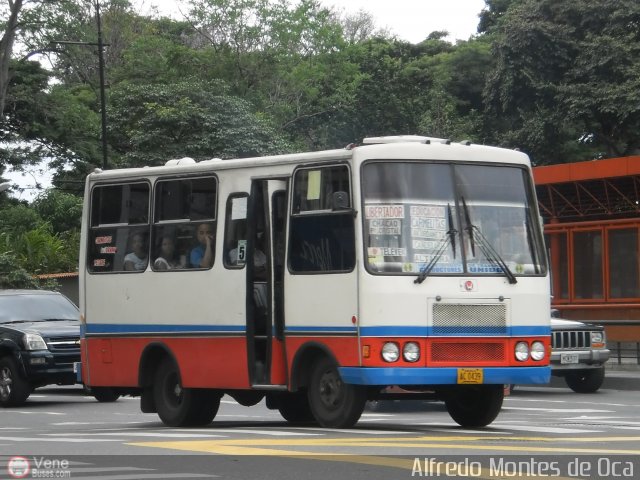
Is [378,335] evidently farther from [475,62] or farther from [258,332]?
[475,62]

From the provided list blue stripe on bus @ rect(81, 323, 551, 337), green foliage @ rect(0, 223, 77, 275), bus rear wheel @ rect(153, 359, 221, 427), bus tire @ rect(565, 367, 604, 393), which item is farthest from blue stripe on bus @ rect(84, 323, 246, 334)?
green foliage @ rect(0, 223, 77, 275)

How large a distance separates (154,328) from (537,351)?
15.3 feet

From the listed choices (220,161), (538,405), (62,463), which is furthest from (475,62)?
(62,463)

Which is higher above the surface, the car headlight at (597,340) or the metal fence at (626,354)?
the car headlight at (597,340)

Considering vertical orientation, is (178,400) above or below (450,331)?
below

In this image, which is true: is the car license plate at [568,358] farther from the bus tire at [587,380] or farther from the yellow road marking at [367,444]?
the yellow road marking at [367,444]

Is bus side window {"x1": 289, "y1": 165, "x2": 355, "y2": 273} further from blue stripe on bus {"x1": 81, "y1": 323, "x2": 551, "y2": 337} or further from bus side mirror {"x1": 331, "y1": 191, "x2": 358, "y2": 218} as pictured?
blue stripe on bus {"x1": 81, "y1": 323, "x2": 551, "y2": 337}

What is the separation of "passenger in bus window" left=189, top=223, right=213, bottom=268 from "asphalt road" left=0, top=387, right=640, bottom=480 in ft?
6.17

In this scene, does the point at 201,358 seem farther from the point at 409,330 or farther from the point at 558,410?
the point at 558,410

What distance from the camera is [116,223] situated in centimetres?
1797

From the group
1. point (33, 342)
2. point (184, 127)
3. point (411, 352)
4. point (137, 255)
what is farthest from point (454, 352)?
point (184, 127)

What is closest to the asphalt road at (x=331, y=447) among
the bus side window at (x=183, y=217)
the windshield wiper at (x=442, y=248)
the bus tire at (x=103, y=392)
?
the bus tire at (x=103, y=392)

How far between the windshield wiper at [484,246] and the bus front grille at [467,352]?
2.43 feet

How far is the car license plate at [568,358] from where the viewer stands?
23750 millimetres
